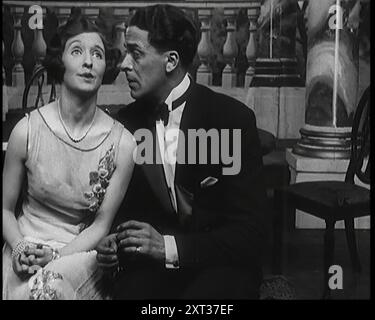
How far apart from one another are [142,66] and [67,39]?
11.9 inches

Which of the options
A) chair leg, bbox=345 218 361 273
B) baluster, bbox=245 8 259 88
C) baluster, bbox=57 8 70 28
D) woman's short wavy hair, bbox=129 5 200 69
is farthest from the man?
chair leg, bbox=345 218 361 273

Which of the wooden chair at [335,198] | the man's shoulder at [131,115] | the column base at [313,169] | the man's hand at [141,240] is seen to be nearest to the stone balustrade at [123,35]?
the man's shoulder at [131,115]

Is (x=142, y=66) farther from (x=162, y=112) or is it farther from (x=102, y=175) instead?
(x=102, y=175)

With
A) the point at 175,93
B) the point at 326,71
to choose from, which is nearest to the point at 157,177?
the point at 175,93

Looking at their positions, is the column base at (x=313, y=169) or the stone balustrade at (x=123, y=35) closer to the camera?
the stone balustrade at (x=123, y=35)

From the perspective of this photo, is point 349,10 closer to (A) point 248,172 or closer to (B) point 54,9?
(A) point 248,172

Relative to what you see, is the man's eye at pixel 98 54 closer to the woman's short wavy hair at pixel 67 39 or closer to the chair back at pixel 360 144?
the woman's short wavy hair at pixel 67 39

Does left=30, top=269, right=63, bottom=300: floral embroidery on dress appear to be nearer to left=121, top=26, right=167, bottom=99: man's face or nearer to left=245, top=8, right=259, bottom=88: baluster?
left=121, top=26, right=167, bottom=99: man's face

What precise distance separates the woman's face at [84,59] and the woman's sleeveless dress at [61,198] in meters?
0.20

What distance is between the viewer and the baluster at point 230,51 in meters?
3.98

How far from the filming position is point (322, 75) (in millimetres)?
4047
